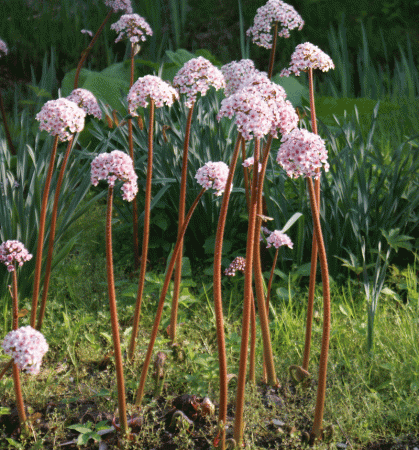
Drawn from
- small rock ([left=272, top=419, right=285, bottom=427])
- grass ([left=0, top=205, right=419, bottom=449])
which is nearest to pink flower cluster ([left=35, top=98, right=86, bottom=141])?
grass ([left=0, top=205, right=419, bottom=449])

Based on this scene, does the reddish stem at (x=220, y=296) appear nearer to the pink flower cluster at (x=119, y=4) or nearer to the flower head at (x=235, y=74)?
the flower head at (x=235, y=74)

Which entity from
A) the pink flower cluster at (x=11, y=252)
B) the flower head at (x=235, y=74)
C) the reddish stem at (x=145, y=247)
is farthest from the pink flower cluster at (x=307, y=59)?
the pink flower cluster at (x=11, y=252)

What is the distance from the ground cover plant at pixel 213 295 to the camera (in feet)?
4.55

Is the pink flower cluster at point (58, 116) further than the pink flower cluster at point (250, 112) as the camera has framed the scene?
Yes

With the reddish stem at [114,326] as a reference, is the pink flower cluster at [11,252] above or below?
above

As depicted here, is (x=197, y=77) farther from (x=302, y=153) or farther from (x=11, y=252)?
(x=11, y=252)

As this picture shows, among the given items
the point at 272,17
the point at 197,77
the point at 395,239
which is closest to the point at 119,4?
the point at 272,17

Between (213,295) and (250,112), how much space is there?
1037mm

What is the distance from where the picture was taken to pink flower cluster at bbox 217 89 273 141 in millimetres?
1127

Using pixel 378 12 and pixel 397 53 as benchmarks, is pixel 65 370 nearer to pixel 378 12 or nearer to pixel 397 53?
pixel 397 53

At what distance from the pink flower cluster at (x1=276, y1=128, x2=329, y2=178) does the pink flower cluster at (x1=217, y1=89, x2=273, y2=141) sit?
0.10 metres

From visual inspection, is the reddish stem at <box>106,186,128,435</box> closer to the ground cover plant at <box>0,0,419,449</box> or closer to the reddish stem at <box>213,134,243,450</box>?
the ground cover plant at <box>0,0,419,449</box>

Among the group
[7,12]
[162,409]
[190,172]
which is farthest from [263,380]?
[7,12]

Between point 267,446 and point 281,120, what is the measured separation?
3.31 ft
